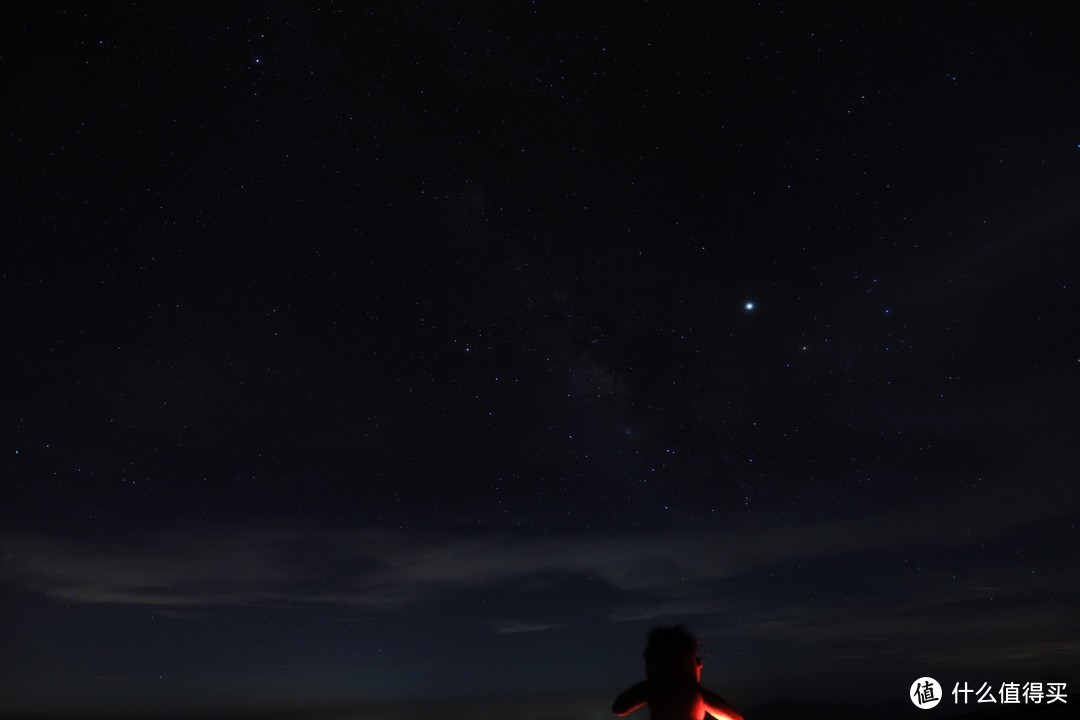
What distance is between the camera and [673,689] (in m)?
3.17

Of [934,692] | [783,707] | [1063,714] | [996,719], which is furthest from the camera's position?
[783,707]

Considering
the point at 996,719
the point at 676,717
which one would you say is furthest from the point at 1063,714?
the point at 676,717

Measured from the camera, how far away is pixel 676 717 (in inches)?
123

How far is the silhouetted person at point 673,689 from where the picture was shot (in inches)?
123

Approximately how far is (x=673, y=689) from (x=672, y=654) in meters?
0.16

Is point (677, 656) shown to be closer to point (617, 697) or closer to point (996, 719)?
point (617, 697)

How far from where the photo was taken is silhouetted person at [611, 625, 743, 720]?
314cm

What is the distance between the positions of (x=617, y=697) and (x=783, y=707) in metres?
205

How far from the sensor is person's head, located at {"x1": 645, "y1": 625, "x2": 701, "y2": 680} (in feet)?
10.5

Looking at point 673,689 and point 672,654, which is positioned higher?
point 672,654

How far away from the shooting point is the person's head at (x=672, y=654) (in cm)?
321

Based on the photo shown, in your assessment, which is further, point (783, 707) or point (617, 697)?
point (783, 707)

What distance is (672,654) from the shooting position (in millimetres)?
3217

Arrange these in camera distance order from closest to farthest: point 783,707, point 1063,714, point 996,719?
point 996,719, point 1063,714, point 783,707
